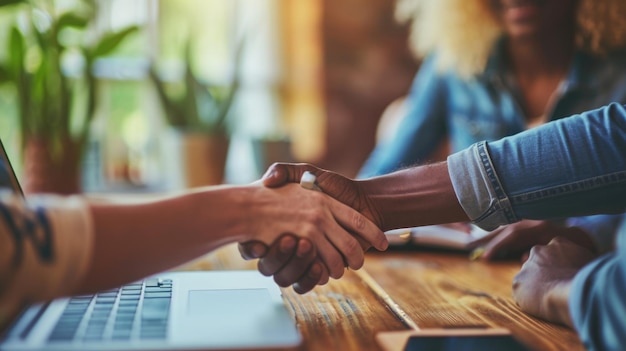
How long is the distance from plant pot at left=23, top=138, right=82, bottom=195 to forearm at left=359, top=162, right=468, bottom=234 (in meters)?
1.36

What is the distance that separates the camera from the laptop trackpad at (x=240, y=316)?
2.04 feet

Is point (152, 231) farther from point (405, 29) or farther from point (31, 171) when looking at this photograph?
point (405, 29)

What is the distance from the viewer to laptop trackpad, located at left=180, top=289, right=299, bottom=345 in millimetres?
622

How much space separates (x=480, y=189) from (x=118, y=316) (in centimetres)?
53

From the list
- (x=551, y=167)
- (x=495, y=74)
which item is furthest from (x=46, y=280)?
(x=495, y=74)

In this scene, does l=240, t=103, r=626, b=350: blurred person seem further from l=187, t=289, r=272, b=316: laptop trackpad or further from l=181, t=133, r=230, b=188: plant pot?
l=181, t=133, r=230, b=188: plant pot

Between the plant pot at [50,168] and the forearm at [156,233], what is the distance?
137 centimetres

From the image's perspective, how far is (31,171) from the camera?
2.01 meters

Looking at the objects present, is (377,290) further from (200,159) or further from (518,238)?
(200,159)

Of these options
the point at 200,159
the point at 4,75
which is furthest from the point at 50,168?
the point at 200,159

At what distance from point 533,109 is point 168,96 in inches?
53.7

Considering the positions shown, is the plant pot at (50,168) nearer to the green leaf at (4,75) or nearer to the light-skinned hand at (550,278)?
the green leaf at (4,75)

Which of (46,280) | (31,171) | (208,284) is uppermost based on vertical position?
(46,280)

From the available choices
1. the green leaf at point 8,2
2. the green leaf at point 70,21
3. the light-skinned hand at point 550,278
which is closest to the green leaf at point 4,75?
the green leaf at point 70,21
